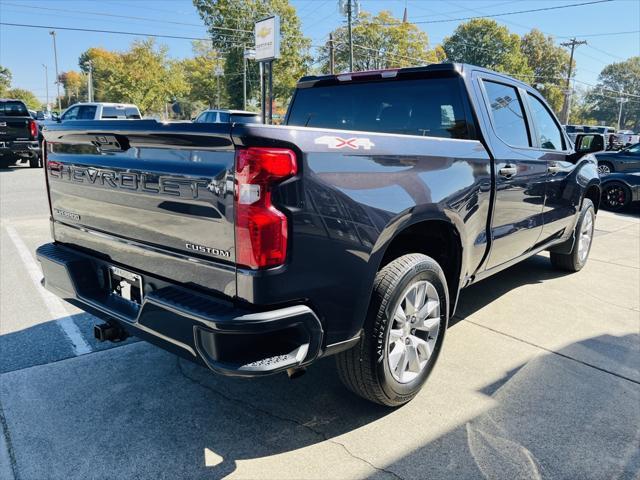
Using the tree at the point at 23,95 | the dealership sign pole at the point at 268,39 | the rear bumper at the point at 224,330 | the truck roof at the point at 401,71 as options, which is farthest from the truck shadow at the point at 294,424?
the tree at the point at 23,95

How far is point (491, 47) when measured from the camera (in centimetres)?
7119

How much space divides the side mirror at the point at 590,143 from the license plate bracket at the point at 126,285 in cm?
447

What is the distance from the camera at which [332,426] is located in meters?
2.66

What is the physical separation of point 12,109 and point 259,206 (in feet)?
54.0

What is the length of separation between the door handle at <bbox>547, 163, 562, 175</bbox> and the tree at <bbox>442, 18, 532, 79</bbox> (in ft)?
232

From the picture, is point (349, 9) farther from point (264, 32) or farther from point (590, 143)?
point (590, 143)

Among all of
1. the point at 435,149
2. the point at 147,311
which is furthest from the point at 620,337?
the point at 147,311

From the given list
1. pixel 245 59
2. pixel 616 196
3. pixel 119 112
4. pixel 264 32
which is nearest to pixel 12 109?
pixel 119 112

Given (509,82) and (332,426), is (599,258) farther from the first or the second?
(332,426)

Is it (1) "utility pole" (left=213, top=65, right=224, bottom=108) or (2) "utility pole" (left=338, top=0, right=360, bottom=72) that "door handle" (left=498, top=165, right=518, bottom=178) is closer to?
(2) "utility pole" (left=338, top=0, right=360, bottom=72)

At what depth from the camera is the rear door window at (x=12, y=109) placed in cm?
1498

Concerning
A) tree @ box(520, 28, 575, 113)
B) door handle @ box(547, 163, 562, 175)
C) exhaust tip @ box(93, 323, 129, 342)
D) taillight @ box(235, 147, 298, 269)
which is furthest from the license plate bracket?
tree @ box(520, 28, 575, 113)

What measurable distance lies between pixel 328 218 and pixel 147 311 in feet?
3.03

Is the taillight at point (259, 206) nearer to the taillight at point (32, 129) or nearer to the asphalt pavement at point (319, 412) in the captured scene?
the asphalt pavement at point (319, 412)
